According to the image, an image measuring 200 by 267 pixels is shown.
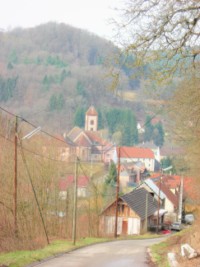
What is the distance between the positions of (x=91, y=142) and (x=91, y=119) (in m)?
18.3

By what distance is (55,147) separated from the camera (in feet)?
104

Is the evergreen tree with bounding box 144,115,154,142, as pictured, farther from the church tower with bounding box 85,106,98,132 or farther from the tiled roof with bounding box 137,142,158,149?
the church tower with bounding box 85,106,98,132

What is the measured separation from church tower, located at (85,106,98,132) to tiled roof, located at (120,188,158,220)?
91.5 metres

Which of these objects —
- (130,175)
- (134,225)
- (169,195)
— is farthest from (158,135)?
(134,225)

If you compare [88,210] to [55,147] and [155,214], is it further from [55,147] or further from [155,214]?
[155,214]

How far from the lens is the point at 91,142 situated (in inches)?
4958

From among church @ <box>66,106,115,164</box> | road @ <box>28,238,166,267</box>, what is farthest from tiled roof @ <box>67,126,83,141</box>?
road @ <box>28,238,166,267</box>

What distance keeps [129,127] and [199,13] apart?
125462 millimetres

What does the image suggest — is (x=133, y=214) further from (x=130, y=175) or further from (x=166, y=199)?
(x=130, y=175)

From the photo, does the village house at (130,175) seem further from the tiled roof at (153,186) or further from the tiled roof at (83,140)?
the tiled roof at (83,140)

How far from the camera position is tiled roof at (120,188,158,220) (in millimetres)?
44688

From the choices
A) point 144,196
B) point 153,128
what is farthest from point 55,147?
point 153,128

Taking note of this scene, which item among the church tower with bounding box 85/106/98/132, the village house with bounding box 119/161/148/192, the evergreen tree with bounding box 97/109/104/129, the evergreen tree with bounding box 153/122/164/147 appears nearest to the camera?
the village house with bounding box 119/161/148/192

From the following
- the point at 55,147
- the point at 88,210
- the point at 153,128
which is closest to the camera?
the point at 55,147
